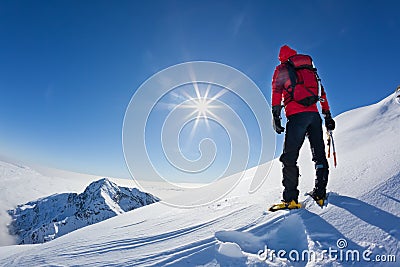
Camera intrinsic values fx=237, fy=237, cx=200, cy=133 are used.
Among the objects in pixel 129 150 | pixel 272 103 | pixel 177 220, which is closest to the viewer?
pixel 272 103

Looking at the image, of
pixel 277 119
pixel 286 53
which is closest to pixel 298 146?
pixel 277 119

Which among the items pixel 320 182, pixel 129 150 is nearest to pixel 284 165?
pixel 320 182

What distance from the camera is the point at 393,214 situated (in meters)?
2.67

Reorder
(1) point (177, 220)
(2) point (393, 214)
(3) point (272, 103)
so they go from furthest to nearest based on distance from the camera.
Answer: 1. (1) point (177, 220)
2. (3) point (272, 103)
3. (2) point (393, 214)

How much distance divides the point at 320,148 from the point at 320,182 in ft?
2.13

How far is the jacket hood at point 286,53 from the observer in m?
4.12

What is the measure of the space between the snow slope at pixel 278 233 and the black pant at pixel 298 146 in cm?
35

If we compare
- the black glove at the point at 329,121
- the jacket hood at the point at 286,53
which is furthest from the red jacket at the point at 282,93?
the black glove at the point at 329,121

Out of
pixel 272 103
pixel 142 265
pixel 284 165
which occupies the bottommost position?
pixel 142 265

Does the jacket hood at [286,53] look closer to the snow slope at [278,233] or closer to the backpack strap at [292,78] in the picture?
the backpack strap at [292,78]

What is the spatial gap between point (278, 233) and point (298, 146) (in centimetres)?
152

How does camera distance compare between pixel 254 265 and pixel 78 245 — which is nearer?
pixel 254 265

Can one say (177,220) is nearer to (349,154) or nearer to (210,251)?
(210,251)

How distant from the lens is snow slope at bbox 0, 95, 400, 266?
8.01ft
